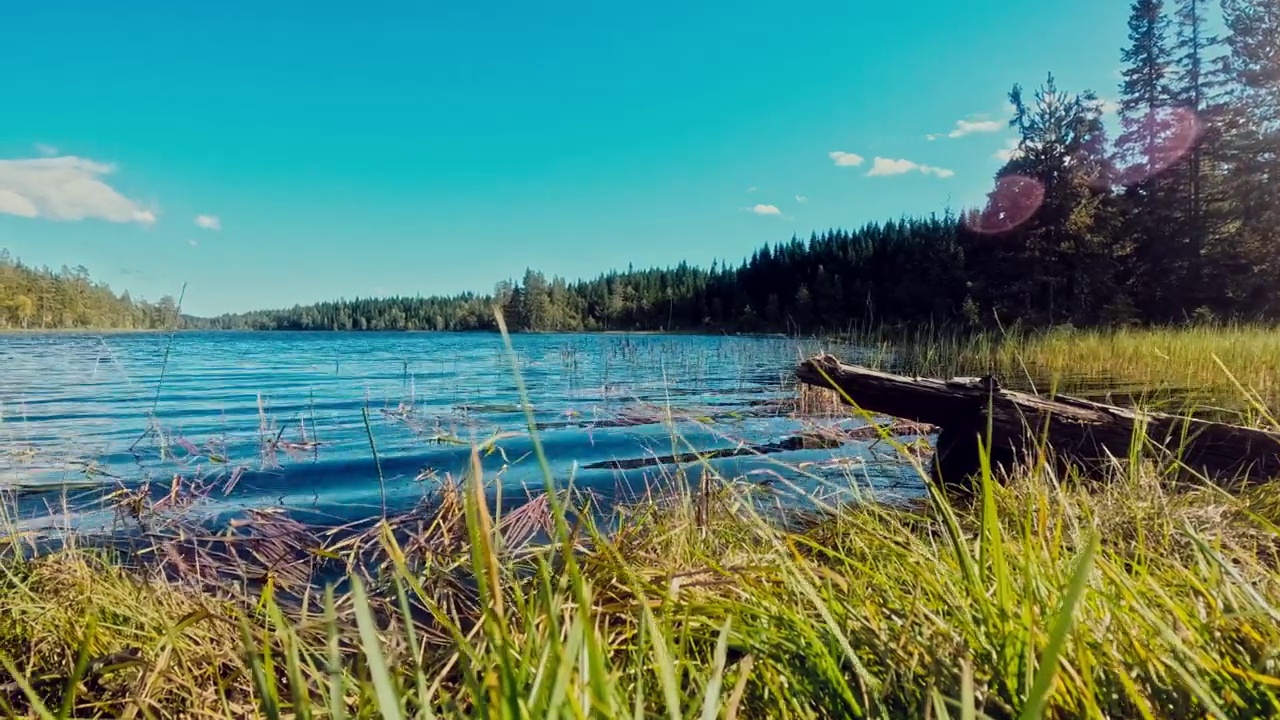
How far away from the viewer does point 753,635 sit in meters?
1.17

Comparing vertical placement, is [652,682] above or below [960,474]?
above

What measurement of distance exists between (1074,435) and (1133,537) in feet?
7.03

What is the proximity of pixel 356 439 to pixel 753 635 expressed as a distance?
22.1 feet

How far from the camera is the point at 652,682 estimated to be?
1176 mm

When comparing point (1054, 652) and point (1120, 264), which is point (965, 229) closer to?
point (1120, 264)

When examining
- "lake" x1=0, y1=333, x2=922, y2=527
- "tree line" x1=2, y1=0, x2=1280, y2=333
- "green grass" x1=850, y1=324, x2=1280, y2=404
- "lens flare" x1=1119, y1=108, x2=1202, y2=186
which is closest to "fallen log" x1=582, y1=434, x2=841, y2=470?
"lake" x1=0, y1=333, x2=922, y2=527

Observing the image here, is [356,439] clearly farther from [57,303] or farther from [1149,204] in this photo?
[57,303]

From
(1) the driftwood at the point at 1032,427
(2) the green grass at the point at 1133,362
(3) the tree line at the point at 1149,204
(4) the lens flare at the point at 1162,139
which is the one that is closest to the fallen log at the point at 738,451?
(1) the driftwood at the point at 1032,427

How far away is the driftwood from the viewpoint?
3090 mm

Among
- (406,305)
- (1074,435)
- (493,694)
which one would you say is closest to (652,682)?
(493,694)

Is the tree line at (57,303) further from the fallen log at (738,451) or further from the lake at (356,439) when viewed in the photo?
the fallen log at (738,451)

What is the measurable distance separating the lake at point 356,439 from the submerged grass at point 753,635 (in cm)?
36

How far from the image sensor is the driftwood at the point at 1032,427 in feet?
10.1

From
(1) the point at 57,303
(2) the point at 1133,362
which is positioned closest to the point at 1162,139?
(2) the point at 1133,362
